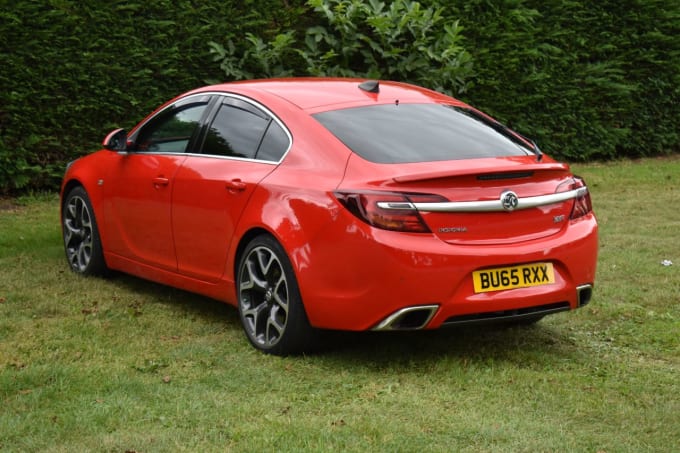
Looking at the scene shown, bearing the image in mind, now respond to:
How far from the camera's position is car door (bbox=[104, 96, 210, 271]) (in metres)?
7.20

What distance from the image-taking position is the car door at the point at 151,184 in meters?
7.20

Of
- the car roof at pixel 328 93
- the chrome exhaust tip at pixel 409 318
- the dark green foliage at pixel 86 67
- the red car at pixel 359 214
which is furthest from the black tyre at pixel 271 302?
the dark green foliage at pixel 86 67

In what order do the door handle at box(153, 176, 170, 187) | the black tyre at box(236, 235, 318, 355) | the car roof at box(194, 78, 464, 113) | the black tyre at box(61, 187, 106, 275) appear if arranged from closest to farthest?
the black tyre at box(236, 235, 318, 355)
the car roof at box(194, 78, 464, 113)
the door handle at box(153, 176, 170, 187)
the black tyre at box(61, 187, 106, 275)

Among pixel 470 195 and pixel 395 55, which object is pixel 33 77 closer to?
pixel 395 55

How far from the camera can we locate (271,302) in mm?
6184

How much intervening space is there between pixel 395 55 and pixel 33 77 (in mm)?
3957

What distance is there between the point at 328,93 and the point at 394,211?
1.40m

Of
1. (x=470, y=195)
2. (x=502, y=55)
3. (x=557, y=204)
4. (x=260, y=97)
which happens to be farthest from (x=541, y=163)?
(x=502, y=55)

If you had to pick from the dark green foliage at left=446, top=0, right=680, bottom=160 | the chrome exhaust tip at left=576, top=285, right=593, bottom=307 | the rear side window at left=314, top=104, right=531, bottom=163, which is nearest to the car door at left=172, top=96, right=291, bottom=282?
the rear side window at left=314, top=104, right=531, bottom=163

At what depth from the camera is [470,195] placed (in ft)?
18.5

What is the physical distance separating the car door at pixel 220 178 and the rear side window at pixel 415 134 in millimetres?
409

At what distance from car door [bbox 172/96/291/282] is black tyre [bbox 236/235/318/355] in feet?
0.89

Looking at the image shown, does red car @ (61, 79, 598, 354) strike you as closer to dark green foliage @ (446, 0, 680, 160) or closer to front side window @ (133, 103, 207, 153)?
front side window @ (133, 103, 207, 153)

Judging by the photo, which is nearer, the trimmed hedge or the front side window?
the front side window
